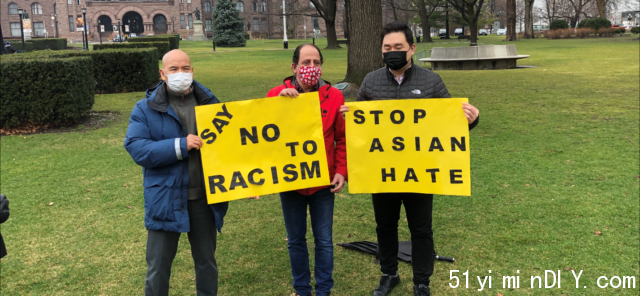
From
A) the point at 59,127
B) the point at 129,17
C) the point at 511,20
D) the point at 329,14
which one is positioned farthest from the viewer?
the point at 129,17

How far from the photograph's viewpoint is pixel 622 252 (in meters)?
4.79

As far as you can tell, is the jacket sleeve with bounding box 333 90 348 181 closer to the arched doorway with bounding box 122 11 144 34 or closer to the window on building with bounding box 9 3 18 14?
the arched doorway with bounding box 122 11 144 34

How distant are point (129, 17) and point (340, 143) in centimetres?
9217

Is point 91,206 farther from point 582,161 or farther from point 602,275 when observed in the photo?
point 582,161

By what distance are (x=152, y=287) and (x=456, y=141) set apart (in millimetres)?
2242

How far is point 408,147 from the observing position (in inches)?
148

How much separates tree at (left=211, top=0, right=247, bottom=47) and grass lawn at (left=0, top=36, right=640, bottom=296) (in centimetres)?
4749

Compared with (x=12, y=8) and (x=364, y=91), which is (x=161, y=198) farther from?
(x=12, y=8)

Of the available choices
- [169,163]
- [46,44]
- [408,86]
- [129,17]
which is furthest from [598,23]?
[129,17]

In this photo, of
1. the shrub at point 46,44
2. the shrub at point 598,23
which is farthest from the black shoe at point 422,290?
the shrub at point 598,23

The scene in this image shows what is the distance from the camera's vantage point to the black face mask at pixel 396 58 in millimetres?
3578

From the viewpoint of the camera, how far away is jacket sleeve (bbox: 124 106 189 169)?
3.17 metres

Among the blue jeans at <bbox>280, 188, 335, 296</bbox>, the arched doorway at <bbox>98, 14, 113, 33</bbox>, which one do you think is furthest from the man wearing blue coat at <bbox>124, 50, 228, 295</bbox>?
the arched doorway at <bbox>98, 14, 113, 33</bbox>

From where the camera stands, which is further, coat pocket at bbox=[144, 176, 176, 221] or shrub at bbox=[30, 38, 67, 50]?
shrub at bbox=[30, 38, 67, 50]
